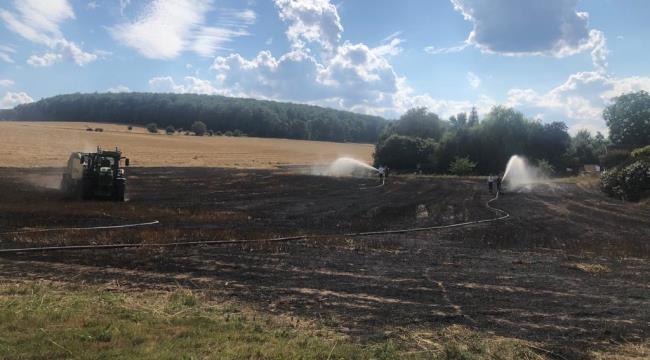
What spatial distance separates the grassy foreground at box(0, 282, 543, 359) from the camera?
5926mm

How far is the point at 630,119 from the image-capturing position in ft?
247

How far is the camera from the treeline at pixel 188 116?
460ft

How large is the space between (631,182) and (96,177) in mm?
32589

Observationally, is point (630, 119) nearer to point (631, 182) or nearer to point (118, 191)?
point (631, 182)

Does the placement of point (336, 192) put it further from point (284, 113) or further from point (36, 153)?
point (284, 113)

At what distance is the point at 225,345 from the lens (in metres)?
6.24

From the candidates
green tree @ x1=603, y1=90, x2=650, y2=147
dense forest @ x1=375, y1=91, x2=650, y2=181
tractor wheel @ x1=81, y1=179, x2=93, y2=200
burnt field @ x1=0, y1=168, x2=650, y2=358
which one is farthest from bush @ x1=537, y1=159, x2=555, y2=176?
tractor wheel @ x1=81, y1=179, x2=93, y2=200

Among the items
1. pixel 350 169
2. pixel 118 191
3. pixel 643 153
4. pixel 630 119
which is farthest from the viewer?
pixel 630 119

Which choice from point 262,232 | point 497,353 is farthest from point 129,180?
point 497,353

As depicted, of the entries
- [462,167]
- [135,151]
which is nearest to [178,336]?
[462,167]

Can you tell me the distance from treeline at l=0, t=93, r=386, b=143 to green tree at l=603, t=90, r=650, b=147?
75394mm

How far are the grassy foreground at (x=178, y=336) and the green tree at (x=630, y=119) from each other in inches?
3077

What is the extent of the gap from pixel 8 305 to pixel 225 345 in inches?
137

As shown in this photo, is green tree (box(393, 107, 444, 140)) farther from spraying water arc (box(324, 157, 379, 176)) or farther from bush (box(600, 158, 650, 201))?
bush (box(600, 158, 650, 201))
